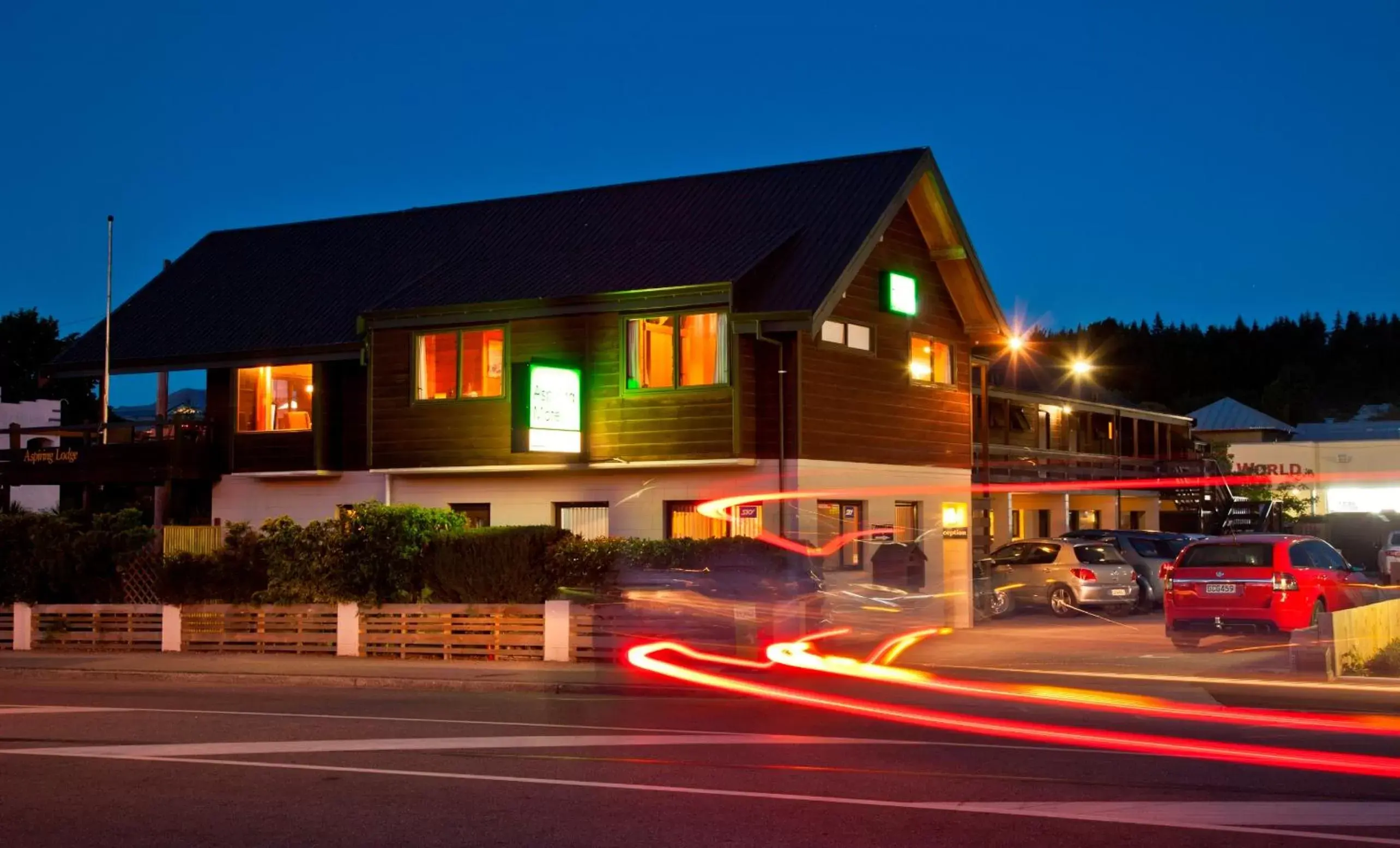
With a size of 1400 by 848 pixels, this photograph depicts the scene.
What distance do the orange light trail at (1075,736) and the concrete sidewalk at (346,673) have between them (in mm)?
959

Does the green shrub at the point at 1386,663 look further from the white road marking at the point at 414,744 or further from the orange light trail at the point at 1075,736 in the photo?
the white road marking at the point at 414,744

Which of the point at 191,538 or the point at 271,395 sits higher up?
the point at 271,395

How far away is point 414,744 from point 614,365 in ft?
47.8

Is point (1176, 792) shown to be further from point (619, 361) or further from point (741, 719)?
point (619, 361)

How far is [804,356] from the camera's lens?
26.9 m

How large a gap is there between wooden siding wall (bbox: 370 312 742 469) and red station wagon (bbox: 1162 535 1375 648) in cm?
792

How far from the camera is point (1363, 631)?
19203 millimetres

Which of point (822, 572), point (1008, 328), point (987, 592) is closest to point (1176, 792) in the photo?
point (822, 572)

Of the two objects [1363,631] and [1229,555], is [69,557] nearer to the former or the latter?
[1229,555]

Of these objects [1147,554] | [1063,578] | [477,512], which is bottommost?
[1063,578]

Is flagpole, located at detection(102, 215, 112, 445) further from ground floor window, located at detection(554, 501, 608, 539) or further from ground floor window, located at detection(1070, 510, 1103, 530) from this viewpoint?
ground floor window, located at detection(1070, 510, 1103, 530)

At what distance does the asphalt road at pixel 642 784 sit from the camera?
29.8ft

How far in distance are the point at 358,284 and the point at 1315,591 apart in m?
20.6

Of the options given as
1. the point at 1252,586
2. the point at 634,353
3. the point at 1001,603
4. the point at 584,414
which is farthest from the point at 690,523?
the point at 1252,586
